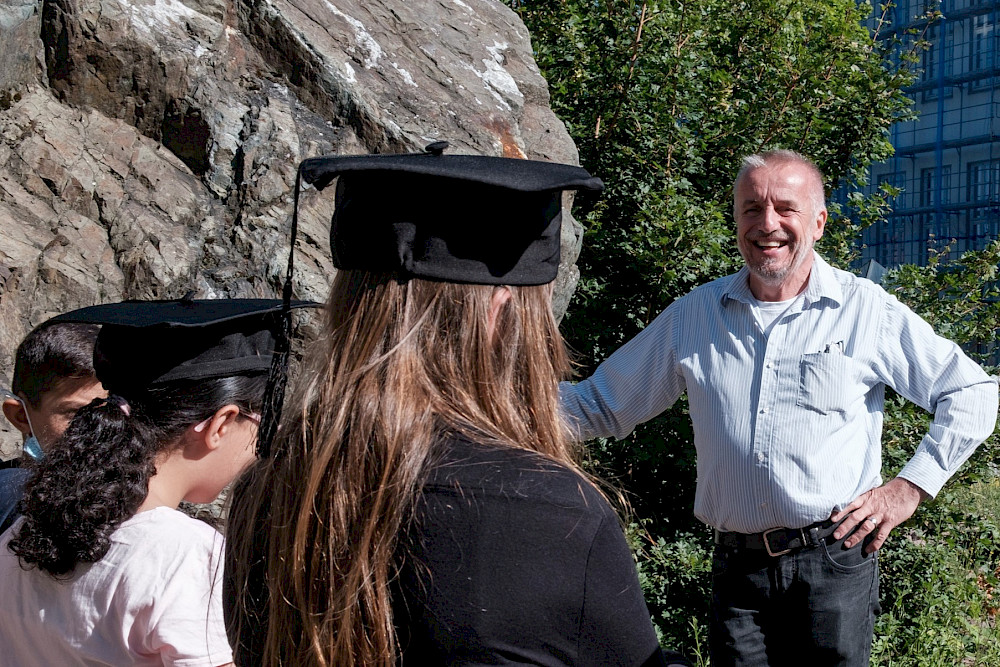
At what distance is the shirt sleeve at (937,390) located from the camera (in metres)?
2.74

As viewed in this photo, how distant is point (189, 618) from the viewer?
1575mm

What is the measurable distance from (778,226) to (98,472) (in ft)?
6.94

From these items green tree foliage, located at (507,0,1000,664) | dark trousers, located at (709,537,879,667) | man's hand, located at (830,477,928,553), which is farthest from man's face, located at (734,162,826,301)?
green tree foliage, located at (507,0,1000,664)

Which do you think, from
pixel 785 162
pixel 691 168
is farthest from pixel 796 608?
pixel 691 168

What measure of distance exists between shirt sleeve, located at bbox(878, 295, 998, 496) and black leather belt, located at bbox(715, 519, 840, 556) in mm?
298

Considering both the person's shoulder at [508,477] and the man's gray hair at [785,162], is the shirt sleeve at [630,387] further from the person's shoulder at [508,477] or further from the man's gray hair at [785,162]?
the person's shoulder at [508,477]

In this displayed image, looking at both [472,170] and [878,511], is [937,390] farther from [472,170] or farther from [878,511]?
[472,170]

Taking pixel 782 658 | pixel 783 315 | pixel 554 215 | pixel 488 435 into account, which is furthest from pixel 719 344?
pixel 488 435

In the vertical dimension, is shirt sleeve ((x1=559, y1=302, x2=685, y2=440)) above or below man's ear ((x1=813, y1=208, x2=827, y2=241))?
below

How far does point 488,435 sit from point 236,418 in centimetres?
78

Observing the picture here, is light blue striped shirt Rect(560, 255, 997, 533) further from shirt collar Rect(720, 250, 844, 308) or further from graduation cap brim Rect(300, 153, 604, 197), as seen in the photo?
graduation cap brim Rect(300, 153, 604, 197)

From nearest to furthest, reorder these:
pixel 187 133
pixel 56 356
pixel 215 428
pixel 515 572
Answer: pixel 515 572 < pixel 215 428 < pixel 56 356 < pixel 187 133

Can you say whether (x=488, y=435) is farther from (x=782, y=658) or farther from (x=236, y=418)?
(x=782, y=658)

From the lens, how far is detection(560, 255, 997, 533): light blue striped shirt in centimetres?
271
